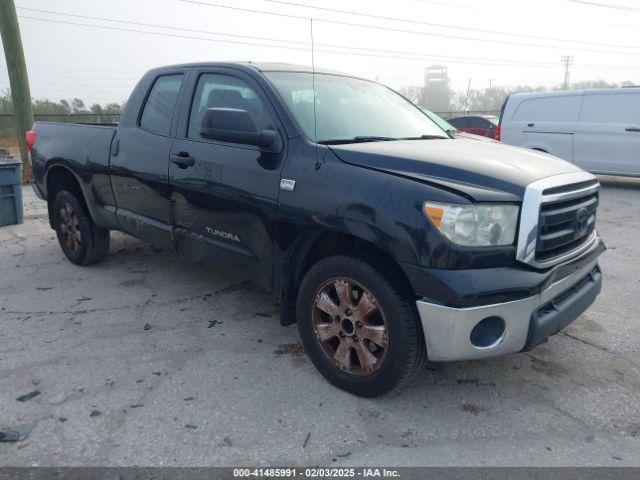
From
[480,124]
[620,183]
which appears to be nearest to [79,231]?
[620,183]

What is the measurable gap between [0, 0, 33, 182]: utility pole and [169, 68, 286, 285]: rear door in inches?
306

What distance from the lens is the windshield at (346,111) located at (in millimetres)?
3324

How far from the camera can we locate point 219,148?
11.6ft

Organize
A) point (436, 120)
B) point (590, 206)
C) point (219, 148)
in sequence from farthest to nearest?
point (436, 120), point (219, 148), point (590, 206)

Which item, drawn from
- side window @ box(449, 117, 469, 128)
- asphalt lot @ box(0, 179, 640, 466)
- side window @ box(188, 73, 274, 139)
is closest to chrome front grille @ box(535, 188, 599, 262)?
asphalt lot @ box(0, 179, 640, 466)

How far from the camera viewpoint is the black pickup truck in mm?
2531

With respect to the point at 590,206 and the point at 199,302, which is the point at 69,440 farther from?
the point at 590,206

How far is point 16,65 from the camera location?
387 inches

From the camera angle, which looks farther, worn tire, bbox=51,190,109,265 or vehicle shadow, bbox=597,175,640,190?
vehicle shadow, bbox=597,175,640,190

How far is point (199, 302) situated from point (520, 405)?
8.68ft

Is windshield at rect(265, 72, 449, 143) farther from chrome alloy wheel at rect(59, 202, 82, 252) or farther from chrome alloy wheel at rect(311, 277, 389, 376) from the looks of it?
chrome alloy wheel at rect(59, 202, 82, 252)

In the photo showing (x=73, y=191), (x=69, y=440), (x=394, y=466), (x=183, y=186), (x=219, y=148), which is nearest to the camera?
(x=394, y=466)

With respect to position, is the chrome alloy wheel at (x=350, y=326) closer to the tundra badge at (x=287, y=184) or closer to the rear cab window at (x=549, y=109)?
the tundra badge at (x=287, y=184)

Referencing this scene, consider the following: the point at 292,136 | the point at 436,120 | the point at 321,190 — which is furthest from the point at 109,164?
the point at 436,120
